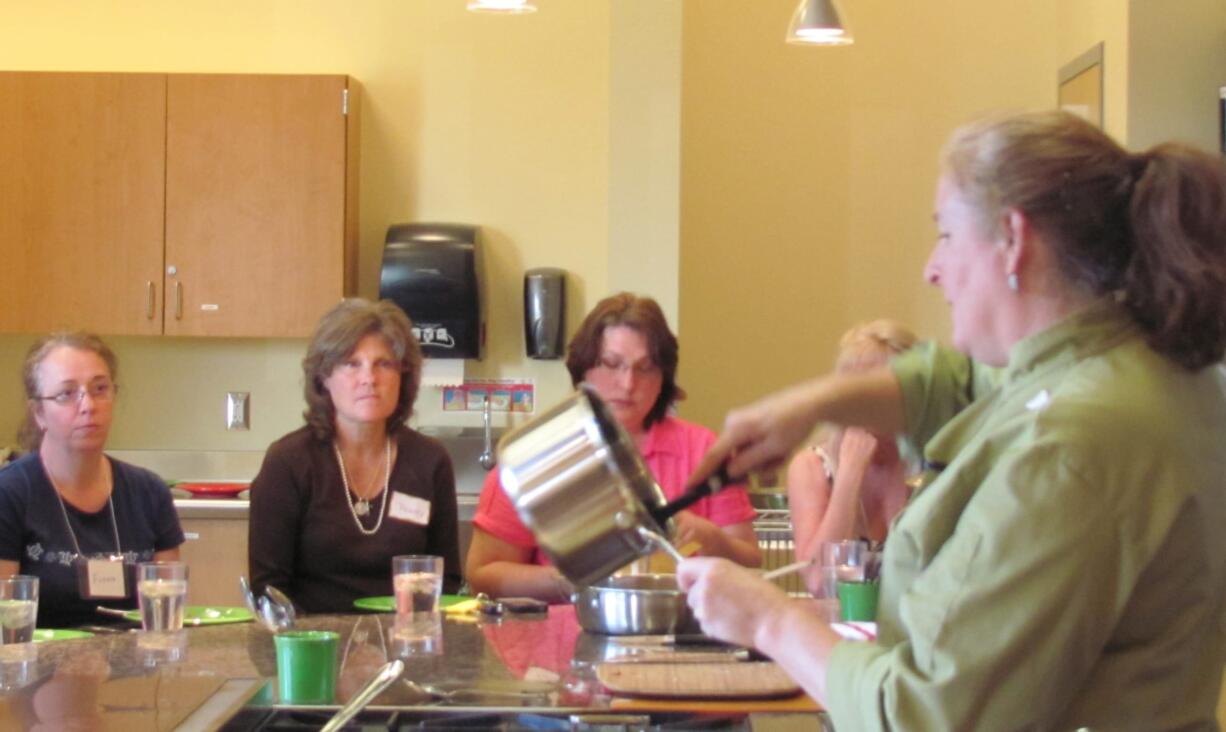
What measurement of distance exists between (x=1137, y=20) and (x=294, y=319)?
2928mm

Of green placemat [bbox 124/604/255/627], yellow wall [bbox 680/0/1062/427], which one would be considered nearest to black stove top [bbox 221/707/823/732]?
green placemat [bbox 124/604/255/627]

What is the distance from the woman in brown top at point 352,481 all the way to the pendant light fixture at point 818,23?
4.81ft

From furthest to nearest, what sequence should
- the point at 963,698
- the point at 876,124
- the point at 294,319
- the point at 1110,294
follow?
1. the point at 876,124
2. the point at 294,319
3. the point at 1110,294
4. the point at 963,698

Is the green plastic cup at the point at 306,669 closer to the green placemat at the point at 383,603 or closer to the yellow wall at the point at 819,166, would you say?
the green placemat at the point at 383,603

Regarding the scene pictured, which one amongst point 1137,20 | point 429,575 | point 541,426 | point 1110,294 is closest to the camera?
point 1110,294

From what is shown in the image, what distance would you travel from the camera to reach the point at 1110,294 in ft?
4.74

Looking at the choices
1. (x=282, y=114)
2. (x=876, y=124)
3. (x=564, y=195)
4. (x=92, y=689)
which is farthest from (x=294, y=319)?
(x=92, y=689)

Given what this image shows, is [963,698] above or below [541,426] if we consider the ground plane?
below

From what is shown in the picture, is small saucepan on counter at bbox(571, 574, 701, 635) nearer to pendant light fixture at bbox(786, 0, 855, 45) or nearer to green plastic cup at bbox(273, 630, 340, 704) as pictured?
green plastic cup at bbox(273, 630, 340, 704)

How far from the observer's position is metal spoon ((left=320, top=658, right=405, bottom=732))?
186cm

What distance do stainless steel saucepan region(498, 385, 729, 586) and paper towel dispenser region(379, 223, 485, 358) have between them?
3.46 metres

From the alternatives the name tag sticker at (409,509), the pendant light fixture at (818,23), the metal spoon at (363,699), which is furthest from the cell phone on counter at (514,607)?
the pendant light fixture at (818,23)

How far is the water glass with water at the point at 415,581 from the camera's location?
2.68 metres

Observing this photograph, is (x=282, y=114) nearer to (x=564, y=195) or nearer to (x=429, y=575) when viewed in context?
(x=564, y=195)
